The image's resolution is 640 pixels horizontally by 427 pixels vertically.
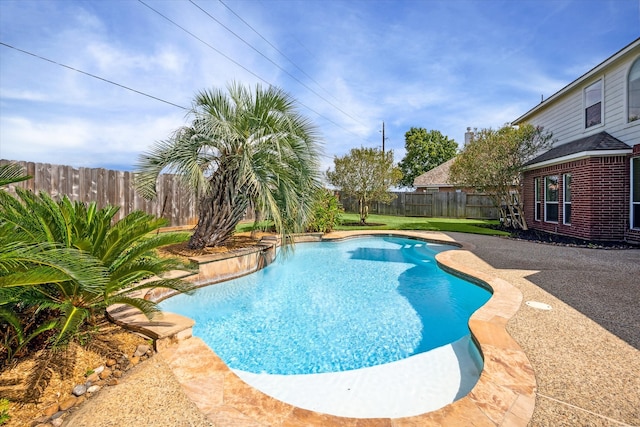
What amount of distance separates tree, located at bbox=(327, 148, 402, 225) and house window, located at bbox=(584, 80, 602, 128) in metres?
8.09

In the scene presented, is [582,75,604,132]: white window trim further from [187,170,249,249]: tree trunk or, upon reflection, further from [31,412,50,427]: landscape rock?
[31,412,50,427]: landscape rock

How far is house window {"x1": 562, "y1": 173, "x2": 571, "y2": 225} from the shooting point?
1078cm

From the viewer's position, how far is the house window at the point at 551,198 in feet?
38.0

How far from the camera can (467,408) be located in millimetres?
2084

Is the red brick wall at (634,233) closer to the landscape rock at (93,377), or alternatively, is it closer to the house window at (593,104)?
the house window at (593,104)

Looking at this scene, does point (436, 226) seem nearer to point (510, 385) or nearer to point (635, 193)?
point (635, 193)

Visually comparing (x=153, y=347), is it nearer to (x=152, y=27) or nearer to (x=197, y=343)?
(x=197, y=343)

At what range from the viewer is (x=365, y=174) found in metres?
16.4

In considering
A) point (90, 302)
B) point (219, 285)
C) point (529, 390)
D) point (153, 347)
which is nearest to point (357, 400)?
point (529, 390)

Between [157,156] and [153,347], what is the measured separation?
14.6ft

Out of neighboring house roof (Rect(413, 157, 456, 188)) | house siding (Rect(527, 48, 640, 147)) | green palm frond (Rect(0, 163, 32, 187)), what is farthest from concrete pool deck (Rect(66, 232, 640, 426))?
neighboring house roof (Rect(413, 157, 456, 188))

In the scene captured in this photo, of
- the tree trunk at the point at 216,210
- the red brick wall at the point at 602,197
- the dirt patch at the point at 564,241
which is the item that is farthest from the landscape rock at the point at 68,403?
the red brick wall at the point at 602,197

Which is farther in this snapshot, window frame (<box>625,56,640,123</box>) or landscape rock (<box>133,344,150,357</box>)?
window frame (<box>625,56,640,123</box>)

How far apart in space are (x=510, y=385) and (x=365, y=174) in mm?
14496
